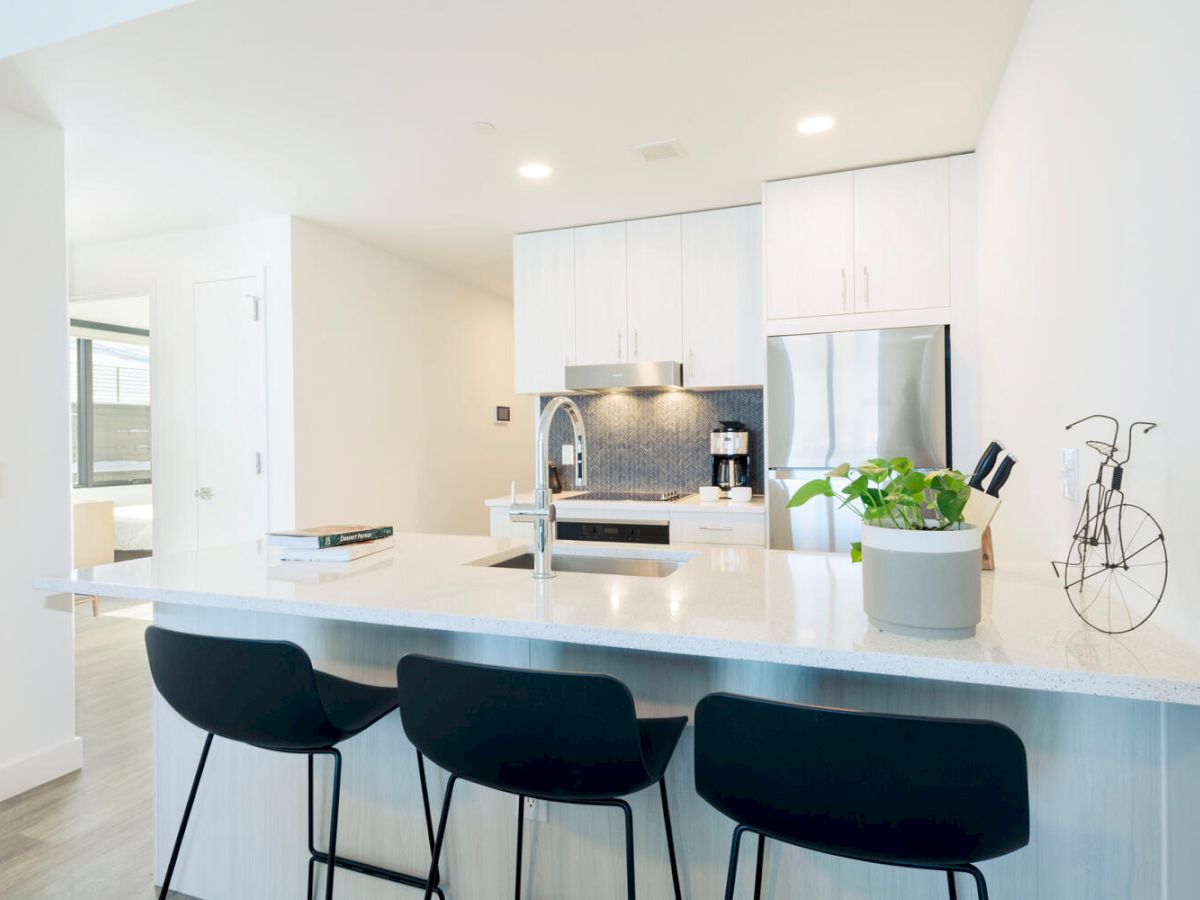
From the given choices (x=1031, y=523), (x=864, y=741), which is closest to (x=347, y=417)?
(x=1031, y=523)

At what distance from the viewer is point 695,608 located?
1323 mm

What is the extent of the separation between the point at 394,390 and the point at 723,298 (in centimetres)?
221

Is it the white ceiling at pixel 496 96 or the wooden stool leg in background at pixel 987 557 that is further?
the white ceiling at pixel 496 96

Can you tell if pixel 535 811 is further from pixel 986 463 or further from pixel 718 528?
pixel 718 528

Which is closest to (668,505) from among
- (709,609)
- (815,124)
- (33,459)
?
(815,124)

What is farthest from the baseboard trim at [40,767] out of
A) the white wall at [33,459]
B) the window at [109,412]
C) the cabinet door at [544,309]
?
the window at [109,412]

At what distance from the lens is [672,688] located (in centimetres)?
146

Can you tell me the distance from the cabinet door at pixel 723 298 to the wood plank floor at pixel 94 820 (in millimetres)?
2943

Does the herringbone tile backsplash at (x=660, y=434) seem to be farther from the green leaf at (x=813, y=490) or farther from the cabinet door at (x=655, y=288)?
the green leaf at (x=813, y=490)

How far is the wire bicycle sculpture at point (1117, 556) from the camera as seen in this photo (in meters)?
1.19

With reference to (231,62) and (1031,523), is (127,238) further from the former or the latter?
(1031,523)

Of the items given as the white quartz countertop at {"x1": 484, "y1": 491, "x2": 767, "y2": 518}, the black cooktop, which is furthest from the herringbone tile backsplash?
the white quartz countertop at {"x1": 484, "y1": 491, "x2": 767, "y2": 518}

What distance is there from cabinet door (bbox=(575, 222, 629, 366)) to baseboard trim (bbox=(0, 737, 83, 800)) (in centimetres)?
283

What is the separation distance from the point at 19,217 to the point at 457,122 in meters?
1.64
